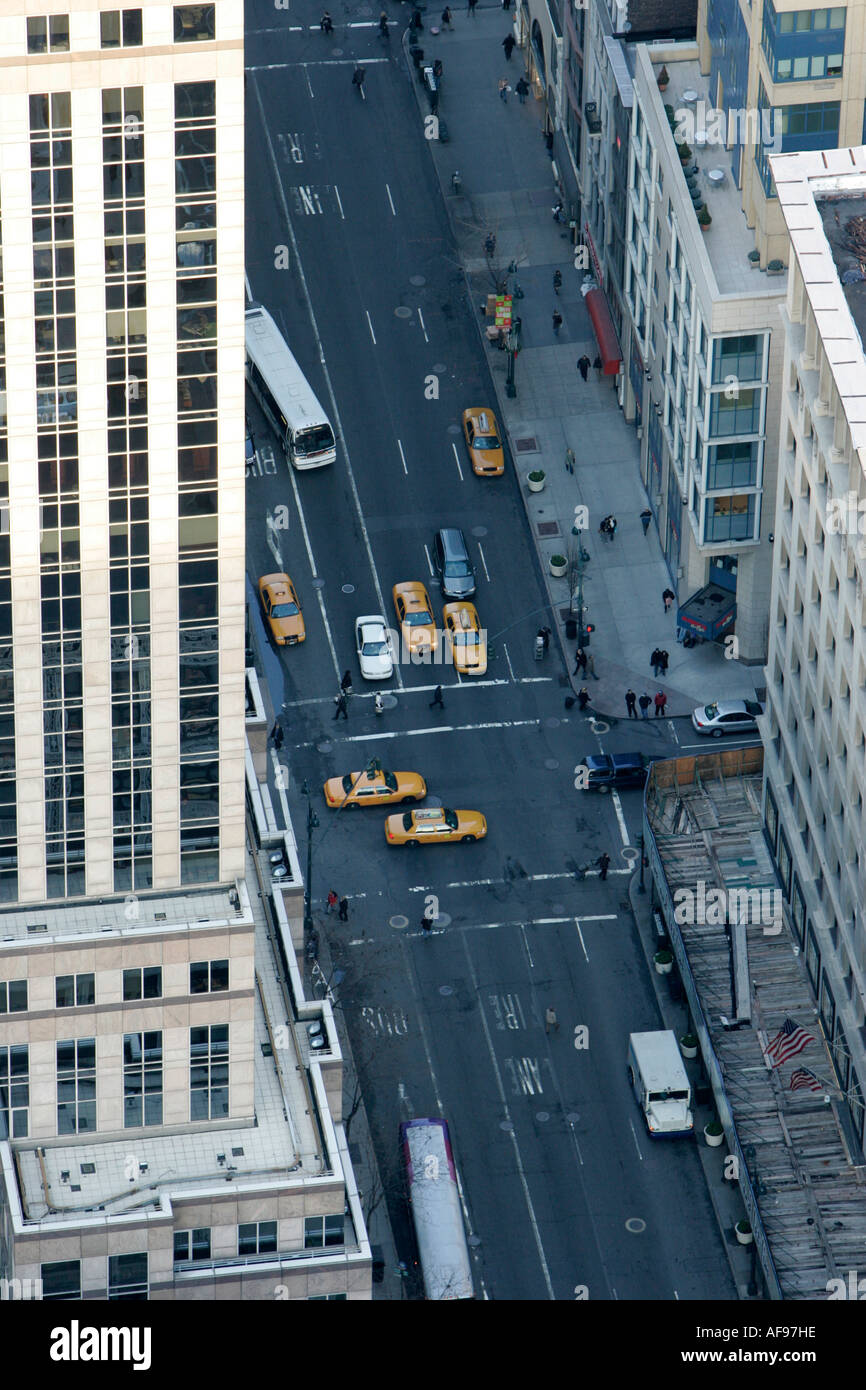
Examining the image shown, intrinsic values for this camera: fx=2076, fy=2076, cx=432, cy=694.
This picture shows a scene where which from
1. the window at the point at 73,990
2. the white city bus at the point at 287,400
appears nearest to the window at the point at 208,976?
the window at the point at 73,990

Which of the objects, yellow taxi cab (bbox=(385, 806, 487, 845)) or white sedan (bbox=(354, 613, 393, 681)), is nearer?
yellow taxi cab (bbox=(385, 806, 487, 845))

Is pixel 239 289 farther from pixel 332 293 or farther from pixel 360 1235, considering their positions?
pixel 332 293

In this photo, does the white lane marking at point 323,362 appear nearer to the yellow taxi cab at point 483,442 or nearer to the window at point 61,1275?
the yellow taxi cab at point 483,442

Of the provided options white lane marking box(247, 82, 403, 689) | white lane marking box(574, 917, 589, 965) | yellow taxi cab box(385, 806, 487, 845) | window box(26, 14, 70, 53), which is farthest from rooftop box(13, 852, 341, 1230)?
white lane marking box(247, 82, 403, 689)

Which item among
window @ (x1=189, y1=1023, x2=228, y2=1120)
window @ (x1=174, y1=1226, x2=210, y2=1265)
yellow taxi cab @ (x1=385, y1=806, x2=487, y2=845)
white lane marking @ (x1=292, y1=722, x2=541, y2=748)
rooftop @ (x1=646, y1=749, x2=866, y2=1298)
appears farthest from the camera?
white lane marking @ (x1=292, y1=722, x2=541, y2=748)

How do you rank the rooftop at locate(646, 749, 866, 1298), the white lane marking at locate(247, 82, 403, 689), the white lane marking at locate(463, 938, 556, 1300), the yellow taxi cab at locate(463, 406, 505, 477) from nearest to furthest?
1. the rooftop at locate(646, 749, 866, 1298)
2. the white lane marking at locate(463, 938, 556, 1300)
3. the white lane marking at locate(247, 82, 403, 689)
4. the yellow taxi cab at locate(463, 406, 505, 477)

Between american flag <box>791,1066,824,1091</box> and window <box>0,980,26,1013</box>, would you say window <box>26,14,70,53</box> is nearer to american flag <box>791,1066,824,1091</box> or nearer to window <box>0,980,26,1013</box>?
window <box>0,980,26,1013</box>
